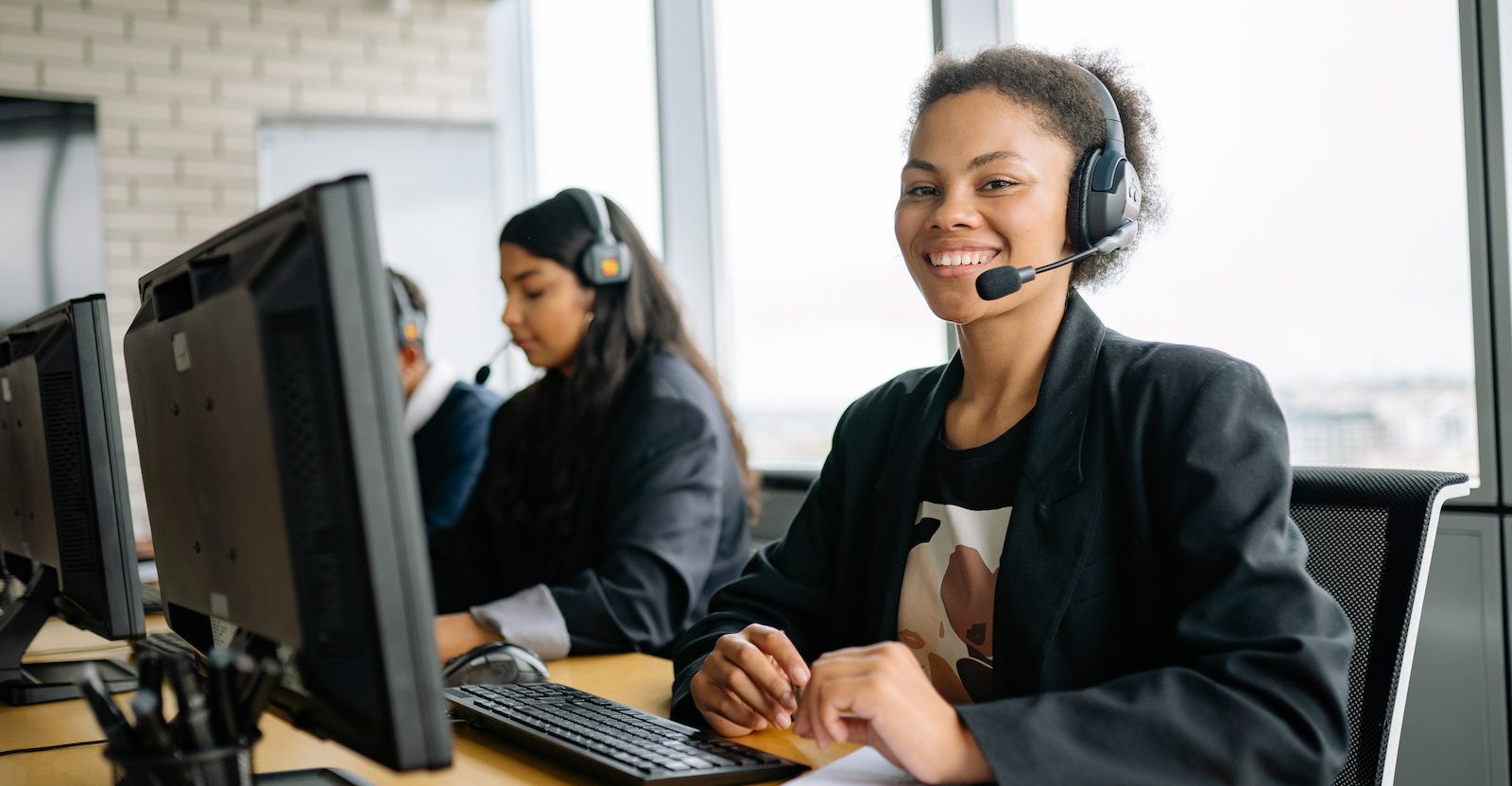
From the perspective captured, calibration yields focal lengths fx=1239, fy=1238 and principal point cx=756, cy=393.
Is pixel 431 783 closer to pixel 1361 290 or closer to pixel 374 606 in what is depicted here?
pixel 374 606

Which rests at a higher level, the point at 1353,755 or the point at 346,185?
the point at 346,185

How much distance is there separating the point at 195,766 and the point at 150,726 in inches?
1.4

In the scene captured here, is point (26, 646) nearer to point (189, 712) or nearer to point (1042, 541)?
point (189, 712)

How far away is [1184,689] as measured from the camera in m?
0.93

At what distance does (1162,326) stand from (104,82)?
3686 mm

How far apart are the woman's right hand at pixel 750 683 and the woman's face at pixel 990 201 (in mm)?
391

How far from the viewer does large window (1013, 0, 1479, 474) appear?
70.6 inches

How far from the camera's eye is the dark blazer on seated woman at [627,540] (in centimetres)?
177

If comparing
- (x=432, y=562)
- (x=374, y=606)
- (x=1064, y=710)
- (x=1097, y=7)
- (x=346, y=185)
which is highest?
(x=1097, y=7)

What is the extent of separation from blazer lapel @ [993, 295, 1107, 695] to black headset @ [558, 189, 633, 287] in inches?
47.8

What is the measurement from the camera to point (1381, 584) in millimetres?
1077

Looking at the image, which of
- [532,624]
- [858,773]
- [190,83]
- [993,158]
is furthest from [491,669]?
[190,83]

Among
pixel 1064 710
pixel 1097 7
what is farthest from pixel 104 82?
pixel 1064 710

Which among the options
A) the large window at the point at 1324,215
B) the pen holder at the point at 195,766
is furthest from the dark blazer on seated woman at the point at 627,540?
the pen holder at the point at 195,766
